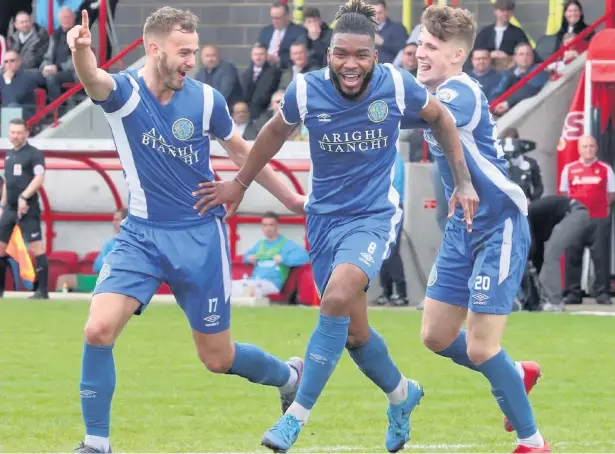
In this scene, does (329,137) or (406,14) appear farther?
(406,14)

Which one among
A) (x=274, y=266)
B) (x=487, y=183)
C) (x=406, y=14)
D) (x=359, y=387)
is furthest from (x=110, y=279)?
(x=406, y=14)

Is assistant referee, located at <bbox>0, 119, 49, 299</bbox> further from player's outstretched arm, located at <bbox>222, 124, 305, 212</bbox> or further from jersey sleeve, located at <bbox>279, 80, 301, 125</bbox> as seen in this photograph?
jersey sleeve, located at <bbox>279, 80, 301, 125</bbox>

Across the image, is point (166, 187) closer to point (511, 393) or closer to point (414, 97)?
point (414, 97)

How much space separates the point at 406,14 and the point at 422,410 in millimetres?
12786

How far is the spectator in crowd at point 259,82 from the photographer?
20.3 metres

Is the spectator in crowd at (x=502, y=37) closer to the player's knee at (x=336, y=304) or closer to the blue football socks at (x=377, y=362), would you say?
the blue football socks at (x=377, y=362)

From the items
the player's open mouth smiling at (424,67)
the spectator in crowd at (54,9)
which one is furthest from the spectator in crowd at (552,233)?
the player's open mouth smiling at (424,67)

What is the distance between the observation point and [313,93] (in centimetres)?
771

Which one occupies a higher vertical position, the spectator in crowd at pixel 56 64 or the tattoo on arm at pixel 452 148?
the tattoo on arm at pixel 452 148

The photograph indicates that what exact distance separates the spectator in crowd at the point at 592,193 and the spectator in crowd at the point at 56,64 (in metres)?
8.24

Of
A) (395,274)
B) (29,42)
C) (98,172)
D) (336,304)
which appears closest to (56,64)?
(29,42)

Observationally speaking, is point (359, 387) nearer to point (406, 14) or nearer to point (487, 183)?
point (487, 183)

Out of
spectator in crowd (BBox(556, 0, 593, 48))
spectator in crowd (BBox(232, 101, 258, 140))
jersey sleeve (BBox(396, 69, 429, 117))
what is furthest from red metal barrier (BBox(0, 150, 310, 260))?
jersey sleeve (BBox(396, 69, 429, 117))

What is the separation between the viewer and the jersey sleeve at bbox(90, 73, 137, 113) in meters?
7.58
